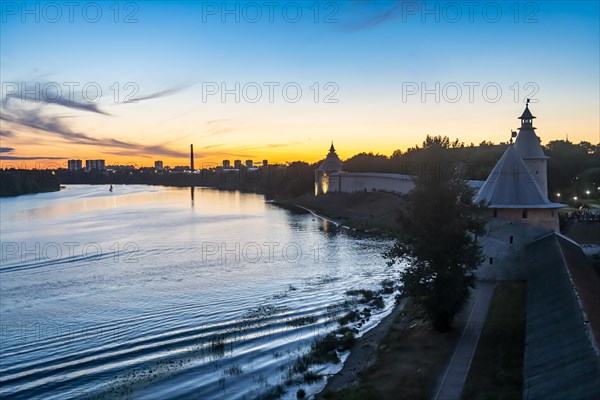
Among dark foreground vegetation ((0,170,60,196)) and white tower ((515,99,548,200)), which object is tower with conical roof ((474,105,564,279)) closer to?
white tower ((515,99,548,200))

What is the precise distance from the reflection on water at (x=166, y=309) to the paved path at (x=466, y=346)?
419cm

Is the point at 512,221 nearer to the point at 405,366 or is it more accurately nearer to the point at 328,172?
the point at 405,366

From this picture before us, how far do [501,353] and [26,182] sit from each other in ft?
489

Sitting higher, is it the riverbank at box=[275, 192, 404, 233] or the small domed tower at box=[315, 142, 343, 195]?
the small domed tower at box=[315, 142, 343, 195]

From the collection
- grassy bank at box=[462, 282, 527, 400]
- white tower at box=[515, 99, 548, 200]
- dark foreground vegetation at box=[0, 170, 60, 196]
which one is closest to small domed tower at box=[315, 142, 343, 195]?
white tower at box=[515, 99, 548, 200]

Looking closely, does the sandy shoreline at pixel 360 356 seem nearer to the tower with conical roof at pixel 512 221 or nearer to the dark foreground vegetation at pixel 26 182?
the tower with conical roof at pixel 512 221

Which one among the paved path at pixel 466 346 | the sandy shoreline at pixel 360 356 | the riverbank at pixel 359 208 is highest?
the riverbank at pixel 359 208

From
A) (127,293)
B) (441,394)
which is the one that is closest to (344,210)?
(127,293)

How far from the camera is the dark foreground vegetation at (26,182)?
130m

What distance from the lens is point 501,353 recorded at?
573 inches

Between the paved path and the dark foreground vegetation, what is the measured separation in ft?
448

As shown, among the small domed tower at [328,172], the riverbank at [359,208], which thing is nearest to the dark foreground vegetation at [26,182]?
the riverbank at [359,208]

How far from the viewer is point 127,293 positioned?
27062 millimetres

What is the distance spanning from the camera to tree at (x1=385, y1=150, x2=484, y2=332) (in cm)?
1767
